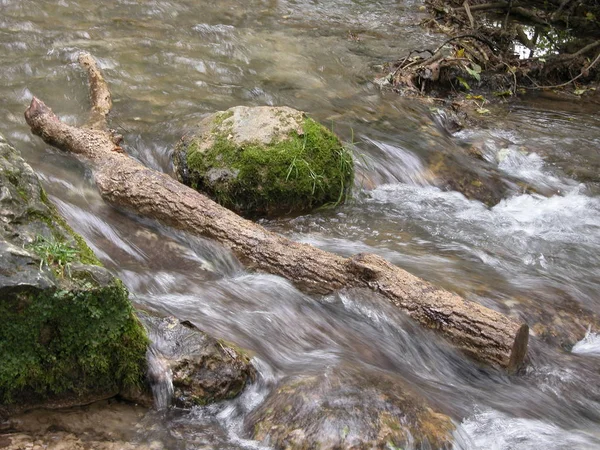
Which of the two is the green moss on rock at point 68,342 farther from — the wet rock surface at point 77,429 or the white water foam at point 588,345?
the white water foam at point 588,345

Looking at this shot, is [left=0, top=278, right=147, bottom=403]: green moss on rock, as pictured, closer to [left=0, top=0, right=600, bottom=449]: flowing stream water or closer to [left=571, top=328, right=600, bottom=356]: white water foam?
[left=0, top=0, right=600, bottom=449]: flowing stream water

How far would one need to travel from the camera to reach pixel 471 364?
4.10 m

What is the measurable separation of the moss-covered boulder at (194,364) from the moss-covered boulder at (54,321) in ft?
0.42

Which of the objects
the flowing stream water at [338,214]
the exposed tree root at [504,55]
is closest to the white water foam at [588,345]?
the flowing stream water at [338,214]

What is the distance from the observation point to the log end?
398 centimetres

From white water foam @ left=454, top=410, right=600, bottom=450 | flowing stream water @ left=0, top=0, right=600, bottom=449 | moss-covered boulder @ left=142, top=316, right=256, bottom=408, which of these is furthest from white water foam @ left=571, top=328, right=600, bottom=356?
moss-covered boulder @ left=142, top=316, right=256, bottom=408

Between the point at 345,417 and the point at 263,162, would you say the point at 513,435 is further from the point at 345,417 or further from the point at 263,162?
the point at 263,162

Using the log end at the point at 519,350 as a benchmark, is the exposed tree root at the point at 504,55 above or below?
above

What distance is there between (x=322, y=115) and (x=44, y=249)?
17.9 feet

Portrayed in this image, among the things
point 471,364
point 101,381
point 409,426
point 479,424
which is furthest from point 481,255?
point 101,381

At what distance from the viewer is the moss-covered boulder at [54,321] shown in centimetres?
279

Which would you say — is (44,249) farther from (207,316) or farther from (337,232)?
(337,232)

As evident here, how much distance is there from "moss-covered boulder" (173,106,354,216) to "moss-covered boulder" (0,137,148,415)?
2.61 meters

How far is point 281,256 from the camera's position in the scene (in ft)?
15.4
